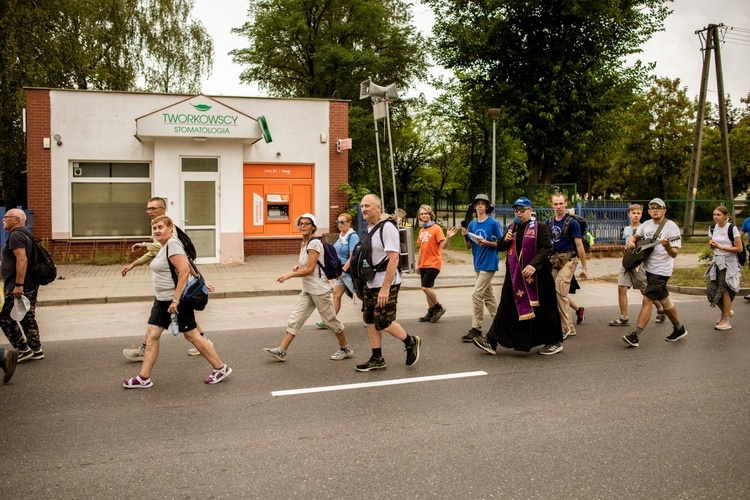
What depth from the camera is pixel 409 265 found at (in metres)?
12.5

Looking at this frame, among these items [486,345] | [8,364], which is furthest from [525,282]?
[8,364]

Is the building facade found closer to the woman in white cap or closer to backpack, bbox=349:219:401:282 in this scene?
the woman in white cap

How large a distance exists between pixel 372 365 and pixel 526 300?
1741mm

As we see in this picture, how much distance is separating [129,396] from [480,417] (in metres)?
2.84

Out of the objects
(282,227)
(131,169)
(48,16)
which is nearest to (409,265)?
(282,227)

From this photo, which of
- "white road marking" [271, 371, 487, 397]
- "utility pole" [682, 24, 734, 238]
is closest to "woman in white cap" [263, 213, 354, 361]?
"white road marking" [271, 371, 487, 397]

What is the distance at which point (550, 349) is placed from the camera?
7.29 metres

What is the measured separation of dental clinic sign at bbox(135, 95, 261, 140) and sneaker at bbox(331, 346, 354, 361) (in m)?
10.5

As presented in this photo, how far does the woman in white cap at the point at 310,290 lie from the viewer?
683 cm

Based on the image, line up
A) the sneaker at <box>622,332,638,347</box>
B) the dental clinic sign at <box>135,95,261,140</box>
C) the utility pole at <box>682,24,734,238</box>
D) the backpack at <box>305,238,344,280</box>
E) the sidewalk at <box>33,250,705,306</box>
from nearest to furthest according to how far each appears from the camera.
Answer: the backpack at <box>305,238,344,280</box>, the sneaker at <box>622,332,638,347</box>, the sidewalk at <box>33,250,705,306</box>, the dental clinic sign at <box>135,95,261,140</box>, the utility pole at <box>682,24,734,238</box>

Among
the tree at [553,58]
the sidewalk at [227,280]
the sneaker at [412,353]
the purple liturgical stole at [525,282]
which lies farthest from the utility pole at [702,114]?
the sneaker at [412,353]

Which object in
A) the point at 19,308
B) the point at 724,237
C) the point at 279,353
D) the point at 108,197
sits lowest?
the point at 279,353

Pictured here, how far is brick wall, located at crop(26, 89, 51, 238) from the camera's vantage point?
16562 mm

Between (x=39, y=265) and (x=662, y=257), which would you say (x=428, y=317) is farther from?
(x=39, y=265)
